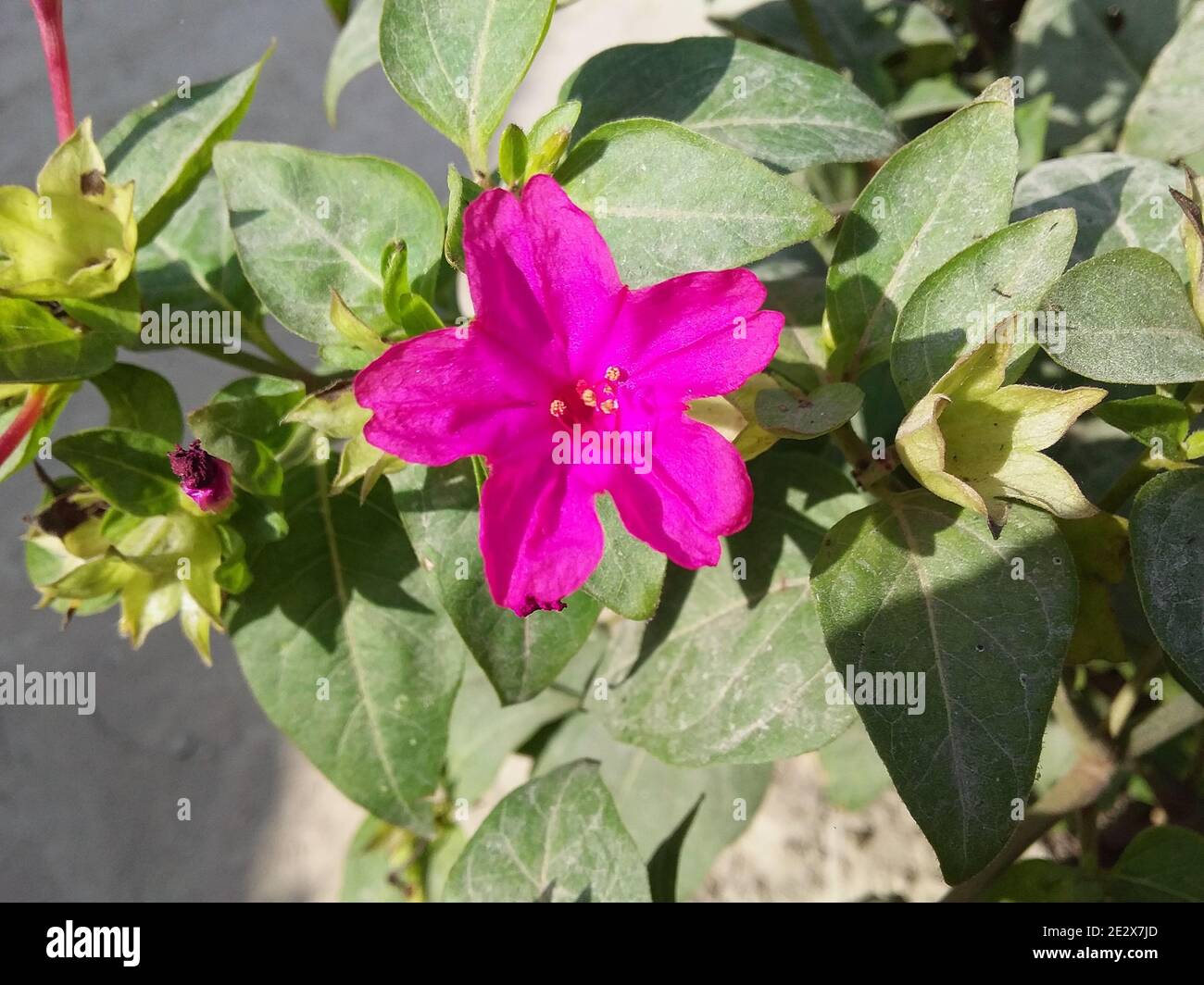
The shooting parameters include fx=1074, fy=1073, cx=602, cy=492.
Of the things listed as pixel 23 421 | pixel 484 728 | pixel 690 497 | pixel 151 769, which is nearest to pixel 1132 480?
pixel 690 497

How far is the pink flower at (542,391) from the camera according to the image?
75 centimetres

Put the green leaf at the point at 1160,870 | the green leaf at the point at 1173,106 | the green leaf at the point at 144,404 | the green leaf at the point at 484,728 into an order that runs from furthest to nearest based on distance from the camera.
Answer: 1. the green leaf at the point at 484,728
2. the green leaf at the point at 1173,106
3. the green leaf at the point at 1160,870
4. the green leaf at the point at 144,404

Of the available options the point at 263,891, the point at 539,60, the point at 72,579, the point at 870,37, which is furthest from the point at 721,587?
the point at 539,60

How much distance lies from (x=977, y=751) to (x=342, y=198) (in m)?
0.70

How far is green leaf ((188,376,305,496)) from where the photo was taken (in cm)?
90

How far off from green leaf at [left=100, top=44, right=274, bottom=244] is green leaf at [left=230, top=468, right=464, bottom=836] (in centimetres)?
30

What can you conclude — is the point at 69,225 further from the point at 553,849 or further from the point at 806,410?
the point at 553,849

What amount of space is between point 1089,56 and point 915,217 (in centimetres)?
96

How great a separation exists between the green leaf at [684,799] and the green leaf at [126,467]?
847 millimetres

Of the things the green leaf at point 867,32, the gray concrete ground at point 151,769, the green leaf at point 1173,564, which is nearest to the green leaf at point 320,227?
the green leaf at point 1173,564

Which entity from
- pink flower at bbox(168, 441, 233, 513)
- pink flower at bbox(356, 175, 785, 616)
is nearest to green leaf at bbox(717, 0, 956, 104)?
pink flower at bbox(356, 175, 785, 616)

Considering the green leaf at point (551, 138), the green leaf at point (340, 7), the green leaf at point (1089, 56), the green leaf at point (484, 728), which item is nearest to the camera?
the green leaf at point (551, 138)

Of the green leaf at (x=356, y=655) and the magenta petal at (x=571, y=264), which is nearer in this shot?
the magenta petal at (x=571, y=264)

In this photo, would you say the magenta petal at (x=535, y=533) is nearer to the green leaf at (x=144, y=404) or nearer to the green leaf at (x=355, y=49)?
the green leaf at (x=144, y=404)
